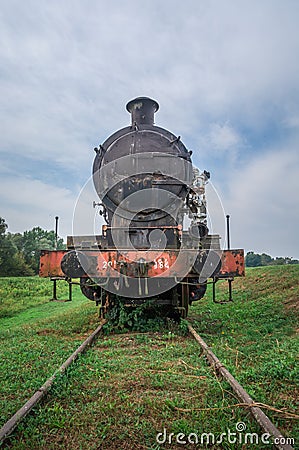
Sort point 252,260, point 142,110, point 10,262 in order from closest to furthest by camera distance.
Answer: point 142,110
point 10,262
point 252,260

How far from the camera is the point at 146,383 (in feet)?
12.6

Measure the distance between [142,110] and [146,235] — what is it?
9.35 ft

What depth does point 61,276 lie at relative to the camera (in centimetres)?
616

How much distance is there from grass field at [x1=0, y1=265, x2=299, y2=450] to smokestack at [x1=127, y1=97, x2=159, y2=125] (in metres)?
4.04

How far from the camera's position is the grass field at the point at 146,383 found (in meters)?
2.76

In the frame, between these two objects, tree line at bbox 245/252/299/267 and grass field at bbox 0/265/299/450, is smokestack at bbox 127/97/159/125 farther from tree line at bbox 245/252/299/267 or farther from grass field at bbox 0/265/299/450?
tree line at bbox 245/252/299/267

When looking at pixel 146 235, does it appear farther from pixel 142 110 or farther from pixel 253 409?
pixel 253 409

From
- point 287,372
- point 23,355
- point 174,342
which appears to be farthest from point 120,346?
point 287,372

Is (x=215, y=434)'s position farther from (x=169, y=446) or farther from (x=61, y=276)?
(x=61, y=276)

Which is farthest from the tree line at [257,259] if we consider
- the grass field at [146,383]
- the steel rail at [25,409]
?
the steel rail at [25,409]

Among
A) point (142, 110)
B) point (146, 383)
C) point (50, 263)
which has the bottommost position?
point (146, 383)

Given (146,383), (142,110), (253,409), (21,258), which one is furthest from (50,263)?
(21,258)

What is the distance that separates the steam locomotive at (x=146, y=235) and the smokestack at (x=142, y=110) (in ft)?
0.07

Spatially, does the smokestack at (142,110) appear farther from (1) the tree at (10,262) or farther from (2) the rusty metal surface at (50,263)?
(1) the tree at (10,262)
